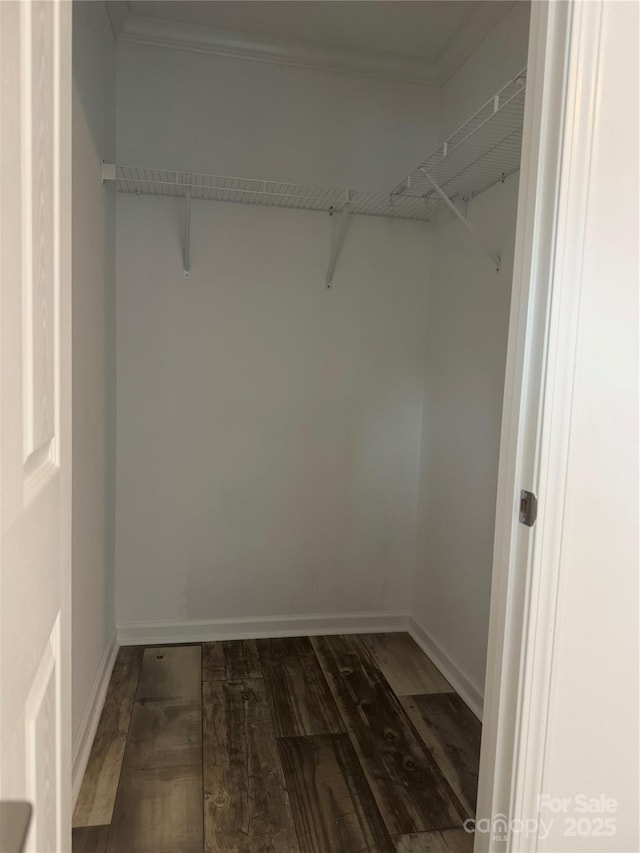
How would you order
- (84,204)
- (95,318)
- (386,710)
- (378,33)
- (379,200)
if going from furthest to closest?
(379,200)
(378,33)
(386,710)
(95,318)
(84,204)

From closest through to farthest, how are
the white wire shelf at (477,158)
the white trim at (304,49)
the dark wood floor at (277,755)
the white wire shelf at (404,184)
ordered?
the dark wood floor at (277,755)
the white wire shelf at (477,158)
the white wire shelf at (404,184)
the white trim at (304,49)

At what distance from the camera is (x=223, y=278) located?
2.45 metres

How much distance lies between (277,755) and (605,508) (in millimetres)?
1330

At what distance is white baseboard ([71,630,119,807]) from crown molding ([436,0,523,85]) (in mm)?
2640

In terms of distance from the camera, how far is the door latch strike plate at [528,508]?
104cm

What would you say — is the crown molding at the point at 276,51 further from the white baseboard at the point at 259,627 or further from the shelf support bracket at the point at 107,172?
the white baseboard at the point at 259,627

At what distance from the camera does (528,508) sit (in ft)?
3.44

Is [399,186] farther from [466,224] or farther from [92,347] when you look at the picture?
[92,347]

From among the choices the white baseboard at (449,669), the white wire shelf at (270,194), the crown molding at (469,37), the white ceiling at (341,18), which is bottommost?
the white baseboard at (449,669)

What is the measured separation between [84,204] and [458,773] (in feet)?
6.67

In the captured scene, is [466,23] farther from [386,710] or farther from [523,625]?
[386,710]

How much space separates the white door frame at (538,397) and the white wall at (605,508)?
0.08 ft

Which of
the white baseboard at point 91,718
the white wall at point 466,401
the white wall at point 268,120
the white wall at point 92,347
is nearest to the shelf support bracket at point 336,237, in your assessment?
the white wall at point 268,120

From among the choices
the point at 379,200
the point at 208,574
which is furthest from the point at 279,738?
the point at 379,200
